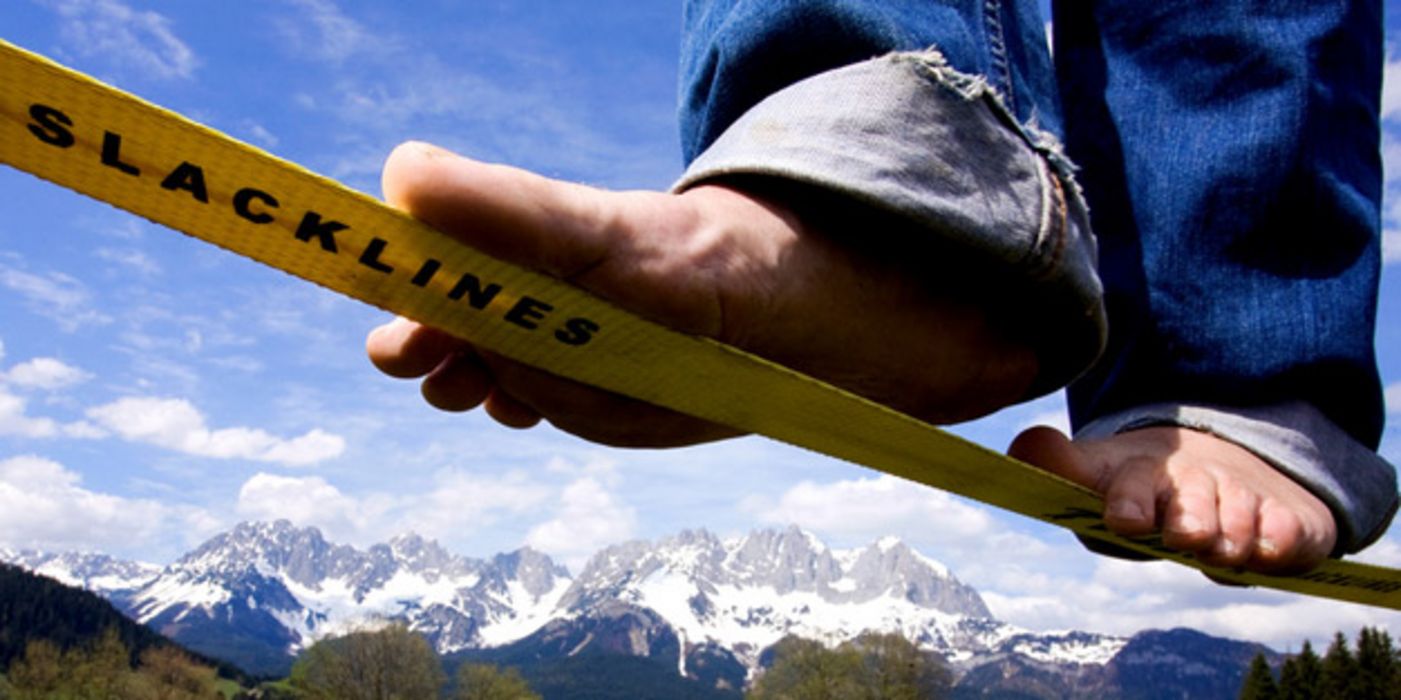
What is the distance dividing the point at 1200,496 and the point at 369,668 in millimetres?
41589

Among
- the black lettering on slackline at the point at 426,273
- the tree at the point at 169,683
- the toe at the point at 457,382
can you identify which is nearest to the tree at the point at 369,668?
the tree at the point at 169,683

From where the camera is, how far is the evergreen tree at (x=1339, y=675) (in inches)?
1496

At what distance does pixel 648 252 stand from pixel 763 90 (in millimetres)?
337

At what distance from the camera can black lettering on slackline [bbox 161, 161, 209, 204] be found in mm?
844

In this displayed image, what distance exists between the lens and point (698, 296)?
1145 millimetres

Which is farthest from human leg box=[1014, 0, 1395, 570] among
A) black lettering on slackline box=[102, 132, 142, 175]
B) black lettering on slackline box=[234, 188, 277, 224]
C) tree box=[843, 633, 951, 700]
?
tree box=[843, 633, 951, 700]

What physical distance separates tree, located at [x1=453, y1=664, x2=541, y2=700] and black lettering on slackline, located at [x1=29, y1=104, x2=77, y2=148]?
44806mm

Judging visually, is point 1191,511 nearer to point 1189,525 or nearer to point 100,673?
point 1189,525

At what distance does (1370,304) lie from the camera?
1.43m

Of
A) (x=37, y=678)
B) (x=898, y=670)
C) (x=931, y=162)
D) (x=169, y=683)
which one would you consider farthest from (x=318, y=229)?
(x=169, y=683)

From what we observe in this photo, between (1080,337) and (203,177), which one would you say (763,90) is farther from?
(203,177)

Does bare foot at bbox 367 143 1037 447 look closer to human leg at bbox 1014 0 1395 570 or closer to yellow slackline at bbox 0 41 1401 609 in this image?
yellow slackline at bbox 0 41 1401 609

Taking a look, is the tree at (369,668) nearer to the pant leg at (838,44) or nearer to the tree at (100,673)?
the tree at (100,673)

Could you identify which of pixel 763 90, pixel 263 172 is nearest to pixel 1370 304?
pixel 763 90
